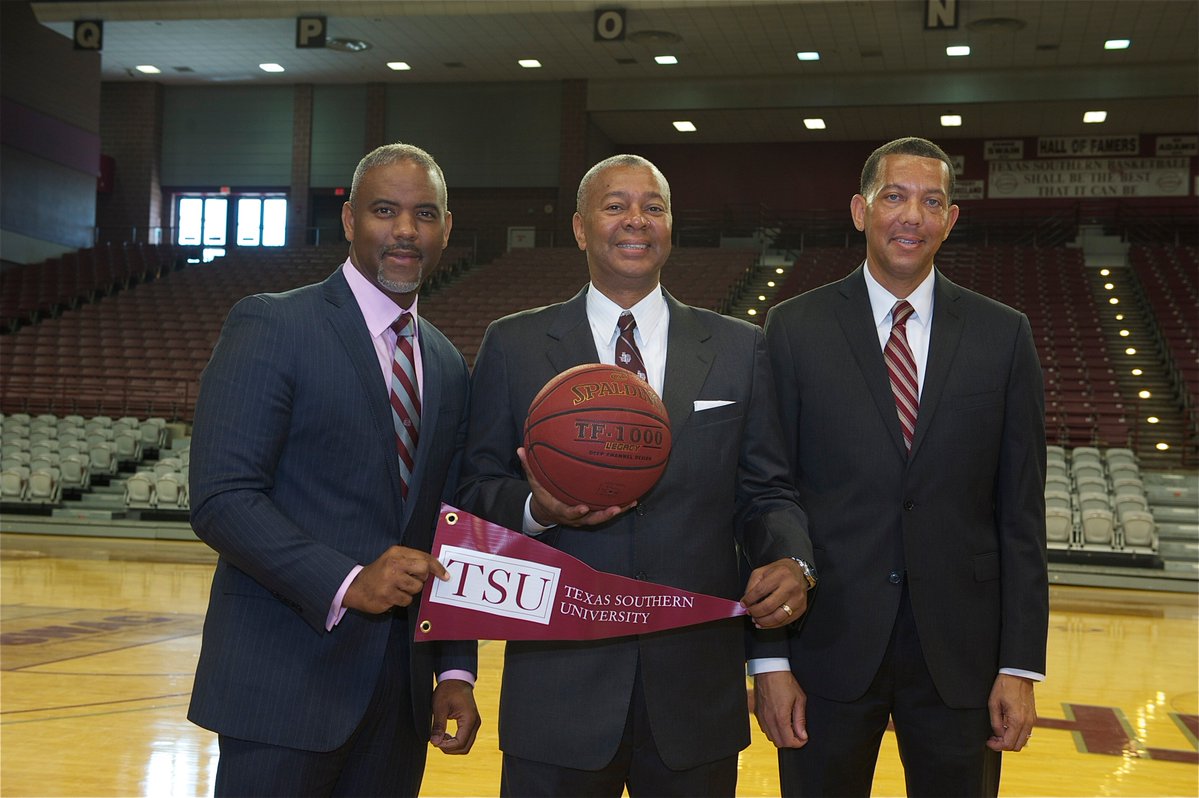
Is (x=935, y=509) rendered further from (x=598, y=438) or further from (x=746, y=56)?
(x=746, y=56)

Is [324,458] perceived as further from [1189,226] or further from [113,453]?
[1189,226]

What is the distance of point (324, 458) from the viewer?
5.75ft

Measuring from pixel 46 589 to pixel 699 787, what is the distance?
249 inches

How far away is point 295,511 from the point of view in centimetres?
175

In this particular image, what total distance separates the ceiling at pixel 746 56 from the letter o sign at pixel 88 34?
0.48ft

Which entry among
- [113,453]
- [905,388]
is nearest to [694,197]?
[113,453]

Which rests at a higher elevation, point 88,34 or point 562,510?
point 88,34

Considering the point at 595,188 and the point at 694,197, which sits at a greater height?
the point at 694,197

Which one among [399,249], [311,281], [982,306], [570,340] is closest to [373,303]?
[399,249]

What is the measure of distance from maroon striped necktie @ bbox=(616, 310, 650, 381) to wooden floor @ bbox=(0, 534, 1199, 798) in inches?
73.3

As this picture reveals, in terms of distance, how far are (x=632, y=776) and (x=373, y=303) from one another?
879 millimetres

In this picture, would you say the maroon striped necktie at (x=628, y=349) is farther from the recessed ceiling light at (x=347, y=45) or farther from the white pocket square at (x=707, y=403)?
the recessed ceiling light at (x=347, y=45)

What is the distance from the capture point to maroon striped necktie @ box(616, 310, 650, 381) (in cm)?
191

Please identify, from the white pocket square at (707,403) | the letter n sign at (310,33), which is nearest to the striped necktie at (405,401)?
the white pocket square at (707,403)
